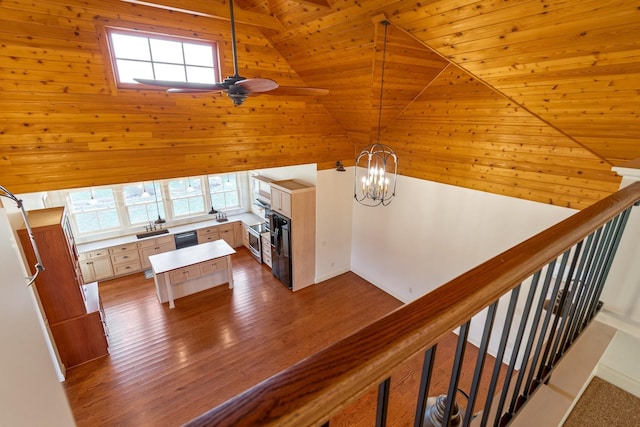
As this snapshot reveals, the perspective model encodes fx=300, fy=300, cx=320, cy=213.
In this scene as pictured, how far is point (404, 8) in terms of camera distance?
2947 millimetres

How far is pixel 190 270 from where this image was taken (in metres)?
6.21

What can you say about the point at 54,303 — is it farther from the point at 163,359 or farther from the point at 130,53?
the point at 130,53

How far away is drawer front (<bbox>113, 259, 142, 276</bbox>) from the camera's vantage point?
277 inches

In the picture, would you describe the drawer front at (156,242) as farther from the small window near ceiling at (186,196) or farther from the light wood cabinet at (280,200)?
the light wood cabinet at (280,200)

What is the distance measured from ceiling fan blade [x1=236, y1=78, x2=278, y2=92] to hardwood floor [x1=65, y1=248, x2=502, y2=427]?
280cm

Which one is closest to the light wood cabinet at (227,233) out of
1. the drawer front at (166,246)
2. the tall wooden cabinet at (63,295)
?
the drawer front at (166,246)

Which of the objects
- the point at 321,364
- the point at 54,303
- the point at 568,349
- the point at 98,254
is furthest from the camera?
the point at 98,254

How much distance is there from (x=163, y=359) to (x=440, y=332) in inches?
210

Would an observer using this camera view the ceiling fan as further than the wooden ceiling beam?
No

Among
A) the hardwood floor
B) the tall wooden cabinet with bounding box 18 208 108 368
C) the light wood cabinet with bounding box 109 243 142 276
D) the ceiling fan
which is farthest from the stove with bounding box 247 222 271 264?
the ceiling fan

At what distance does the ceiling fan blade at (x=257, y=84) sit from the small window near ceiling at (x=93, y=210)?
6.62 meters

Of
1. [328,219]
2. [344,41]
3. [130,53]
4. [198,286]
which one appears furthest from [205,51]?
[198,286]

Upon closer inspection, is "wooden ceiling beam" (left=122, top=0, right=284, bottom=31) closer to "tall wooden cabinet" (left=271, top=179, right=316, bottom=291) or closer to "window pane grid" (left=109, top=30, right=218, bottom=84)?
"window pane grid" (left=109, top=30, right=218, bottom=84)

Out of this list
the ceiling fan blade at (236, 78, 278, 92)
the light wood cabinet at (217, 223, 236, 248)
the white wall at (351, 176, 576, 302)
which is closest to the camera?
the ceiling fan blade at (236, 78, 278, 92)
